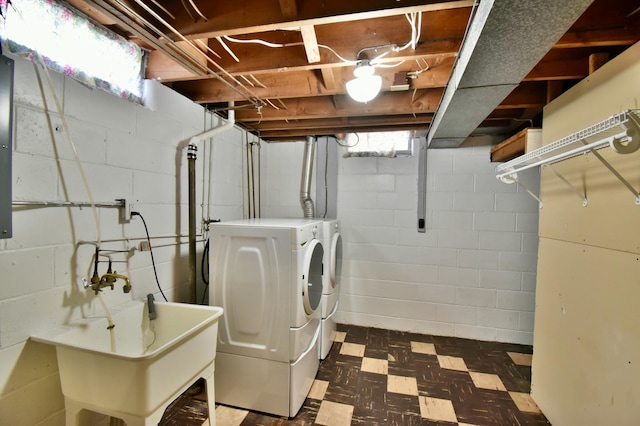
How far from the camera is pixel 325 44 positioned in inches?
57.7

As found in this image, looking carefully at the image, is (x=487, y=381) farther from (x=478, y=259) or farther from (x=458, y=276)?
(x=478, y=259)

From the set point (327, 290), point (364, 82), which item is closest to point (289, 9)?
point (364, 82)

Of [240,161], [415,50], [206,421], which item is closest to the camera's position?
[415,50]

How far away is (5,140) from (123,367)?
3.09 ft

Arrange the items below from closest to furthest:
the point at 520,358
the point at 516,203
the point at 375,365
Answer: the point at 375,365
the point at 520,358
the point at 516,203

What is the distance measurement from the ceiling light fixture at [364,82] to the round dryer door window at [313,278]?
1.01 metres

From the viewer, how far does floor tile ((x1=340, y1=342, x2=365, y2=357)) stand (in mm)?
2539

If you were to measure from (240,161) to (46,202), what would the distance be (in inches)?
67.9

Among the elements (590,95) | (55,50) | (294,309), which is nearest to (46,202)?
(55,50)

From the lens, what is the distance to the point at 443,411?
183cm

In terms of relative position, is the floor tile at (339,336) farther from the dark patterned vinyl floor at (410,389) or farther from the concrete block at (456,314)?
the concrete block at (456,314)

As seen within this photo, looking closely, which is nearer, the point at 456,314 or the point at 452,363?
the point at 452,363

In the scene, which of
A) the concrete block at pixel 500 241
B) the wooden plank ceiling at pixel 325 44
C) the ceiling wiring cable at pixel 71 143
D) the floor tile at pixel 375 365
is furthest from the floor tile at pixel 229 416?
the concrete block at pixel 500 241

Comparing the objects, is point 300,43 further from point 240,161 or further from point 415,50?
point 240,161
